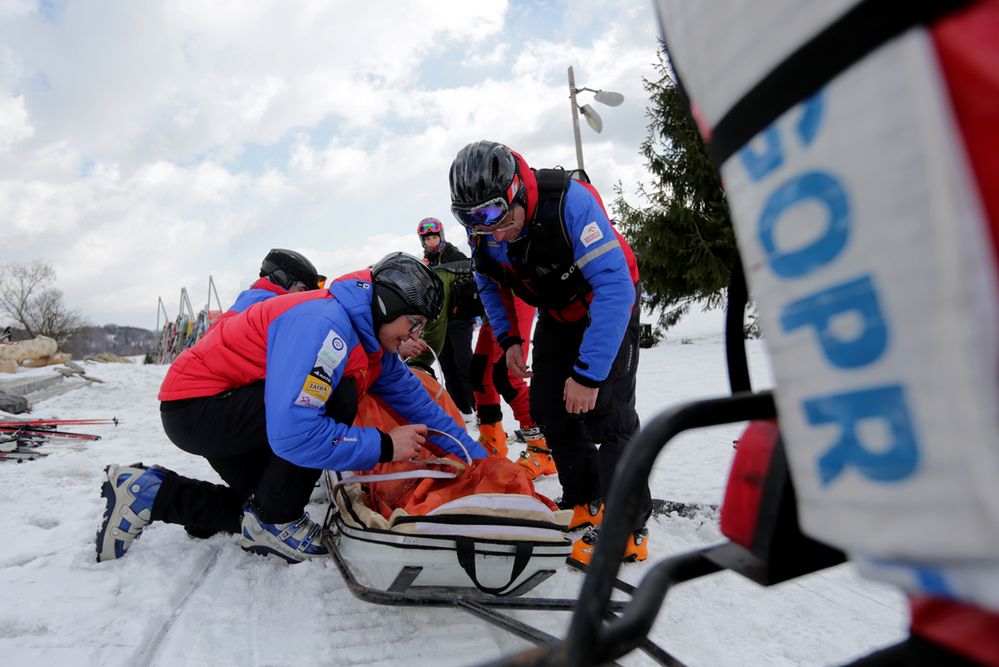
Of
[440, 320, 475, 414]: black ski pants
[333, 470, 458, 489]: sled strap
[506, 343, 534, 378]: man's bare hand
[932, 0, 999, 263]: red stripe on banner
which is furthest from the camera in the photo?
[440, 320, 475, 414]: black ski pants

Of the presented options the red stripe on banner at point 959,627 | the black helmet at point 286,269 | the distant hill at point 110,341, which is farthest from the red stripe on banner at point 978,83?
the distant hill at point 110,341

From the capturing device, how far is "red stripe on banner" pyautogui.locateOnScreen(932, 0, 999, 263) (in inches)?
17.7

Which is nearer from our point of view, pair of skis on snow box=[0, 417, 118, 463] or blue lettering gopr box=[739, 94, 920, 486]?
blue lettering gopr box=[739, 94, 920, 486]

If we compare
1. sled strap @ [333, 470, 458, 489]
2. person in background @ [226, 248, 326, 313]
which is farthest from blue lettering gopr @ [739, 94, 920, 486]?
person in background @ [226, 248, 326, 313]

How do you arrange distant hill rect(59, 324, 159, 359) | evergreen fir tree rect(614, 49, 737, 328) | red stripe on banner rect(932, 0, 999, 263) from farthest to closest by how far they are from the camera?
distant hill rect(59, 324, 159, 359) → evergreen fir tree rect(614, 49, 737, 328) → red stripe on banner rect(932, 0, 999, 263)

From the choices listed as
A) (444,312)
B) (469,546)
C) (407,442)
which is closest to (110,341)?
(444,312)

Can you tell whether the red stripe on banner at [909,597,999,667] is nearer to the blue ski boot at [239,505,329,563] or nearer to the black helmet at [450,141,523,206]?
the black helmet at [450,141,523,206]

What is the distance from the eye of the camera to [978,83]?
45cm

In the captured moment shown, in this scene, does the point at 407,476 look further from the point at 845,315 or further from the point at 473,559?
the point at 845,315

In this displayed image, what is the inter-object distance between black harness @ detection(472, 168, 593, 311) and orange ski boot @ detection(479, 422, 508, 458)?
6.20 feet

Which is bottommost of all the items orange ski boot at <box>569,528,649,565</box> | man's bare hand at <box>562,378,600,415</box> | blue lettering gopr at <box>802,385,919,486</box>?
orange ski boot at <box>569,528,649,565</box>

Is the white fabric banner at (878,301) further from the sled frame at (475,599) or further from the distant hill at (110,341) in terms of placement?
the distant hill at (110,341)

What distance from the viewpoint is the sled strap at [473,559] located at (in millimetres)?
1867

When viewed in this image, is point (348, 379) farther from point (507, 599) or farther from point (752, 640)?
point (752, 640)
